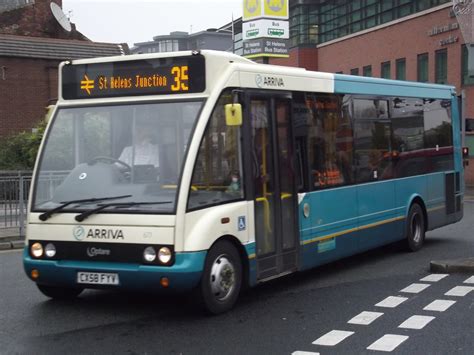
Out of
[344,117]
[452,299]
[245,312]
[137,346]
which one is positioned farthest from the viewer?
[344,117]

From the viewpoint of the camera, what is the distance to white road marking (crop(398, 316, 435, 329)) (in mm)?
6551

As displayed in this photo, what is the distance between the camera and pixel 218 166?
7.02 m

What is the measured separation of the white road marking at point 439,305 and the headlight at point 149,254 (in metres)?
2.86

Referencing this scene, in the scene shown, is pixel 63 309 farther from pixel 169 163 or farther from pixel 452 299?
pixel 452 299

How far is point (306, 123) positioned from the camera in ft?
28.0

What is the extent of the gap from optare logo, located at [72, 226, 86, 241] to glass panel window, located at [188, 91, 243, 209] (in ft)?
3.70

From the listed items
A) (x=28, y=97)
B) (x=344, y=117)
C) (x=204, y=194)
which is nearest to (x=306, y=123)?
(x=344, y=117)

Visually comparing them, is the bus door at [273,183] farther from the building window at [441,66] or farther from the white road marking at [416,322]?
the building window at [441,66]

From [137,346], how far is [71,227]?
1556 mm

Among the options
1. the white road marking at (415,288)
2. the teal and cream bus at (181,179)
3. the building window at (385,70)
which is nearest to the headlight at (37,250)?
the teal and cream bus at (181,179)

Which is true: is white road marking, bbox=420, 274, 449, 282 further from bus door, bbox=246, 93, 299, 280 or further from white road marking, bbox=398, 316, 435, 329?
white road marking, bbox=398, 316, 435, 329

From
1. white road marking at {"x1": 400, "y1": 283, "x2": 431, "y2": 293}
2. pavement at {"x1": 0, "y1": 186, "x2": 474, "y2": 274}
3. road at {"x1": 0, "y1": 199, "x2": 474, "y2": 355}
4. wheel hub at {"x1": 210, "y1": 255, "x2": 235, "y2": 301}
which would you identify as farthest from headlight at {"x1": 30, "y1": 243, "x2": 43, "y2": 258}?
pavement at {"x1": 0, "y1": 186, "x2": 474, "y2": 274}

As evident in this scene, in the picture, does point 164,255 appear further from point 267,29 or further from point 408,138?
point 267,29

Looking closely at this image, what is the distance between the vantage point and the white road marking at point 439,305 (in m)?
7.25
